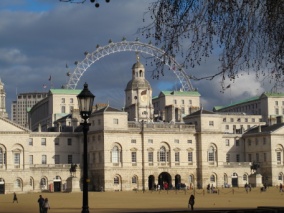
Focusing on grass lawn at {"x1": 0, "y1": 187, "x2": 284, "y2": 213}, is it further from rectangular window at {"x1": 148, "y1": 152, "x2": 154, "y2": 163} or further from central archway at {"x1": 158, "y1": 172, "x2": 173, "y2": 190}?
central archway at {"x1": 158, "y1": 172, "x2": 173, "y2": 190}

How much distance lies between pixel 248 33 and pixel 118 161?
3717 inches

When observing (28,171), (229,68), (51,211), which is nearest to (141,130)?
(28,171)

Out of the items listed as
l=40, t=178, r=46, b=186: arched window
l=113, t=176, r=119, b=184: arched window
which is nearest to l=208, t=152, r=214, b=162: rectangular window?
l=113, t=176, r=119, b=184: arched window

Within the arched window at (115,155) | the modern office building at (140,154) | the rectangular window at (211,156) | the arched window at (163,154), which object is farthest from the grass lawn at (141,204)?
the rectangular window at (211,156)

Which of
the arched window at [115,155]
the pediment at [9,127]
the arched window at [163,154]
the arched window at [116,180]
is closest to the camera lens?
the pediment at [9,127]

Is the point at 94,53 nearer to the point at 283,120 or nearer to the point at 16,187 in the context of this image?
the point at 283,120

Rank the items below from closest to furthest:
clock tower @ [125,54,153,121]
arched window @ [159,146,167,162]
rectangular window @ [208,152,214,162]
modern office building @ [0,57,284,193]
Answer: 1. modern office building @ [0,57,284,193]
2. arched window @ [159,146,167,162]
3. rectangular window @ [208,152,214,162]
4. clock tower @ [125,54,153,121]

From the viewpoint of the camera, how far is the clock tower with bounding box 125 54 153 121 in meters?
149

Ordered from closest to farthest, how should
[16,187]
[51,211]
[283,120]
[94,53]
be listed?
[51,211] → [16,187] → [283,120] → [94,53]

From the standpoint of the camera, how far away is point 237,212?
31.6 metres

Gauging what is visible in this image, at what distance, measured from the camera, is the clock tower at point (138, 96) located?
149 m

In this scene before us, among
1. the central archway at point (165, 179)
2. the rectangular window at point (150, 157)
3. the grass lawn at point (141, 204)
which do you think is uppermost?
the rectangular window at point (150, 157)

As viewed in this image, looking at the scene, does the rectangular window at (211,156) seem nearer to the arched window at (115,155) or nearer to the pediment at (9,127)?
the arched window at (115,155)

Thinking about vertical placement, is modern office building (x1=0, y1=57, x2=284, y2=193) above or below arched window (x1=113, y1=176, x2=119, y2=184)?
above
